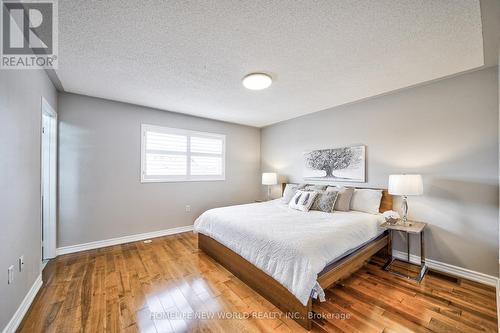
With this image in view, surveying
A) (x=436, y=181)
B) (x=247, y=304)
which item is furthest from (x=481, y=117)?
(x=247, y=304)

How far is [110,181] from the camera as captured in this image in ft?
11.0

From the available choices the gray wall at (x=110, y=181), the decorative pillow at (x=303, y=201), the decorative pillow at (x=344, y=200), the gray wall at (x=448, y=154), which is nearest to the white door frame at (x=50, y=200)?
the gray wall at (x=110, y=181)

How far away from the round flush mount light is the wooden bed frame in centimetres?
208

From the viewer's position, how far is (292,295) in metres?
1.70

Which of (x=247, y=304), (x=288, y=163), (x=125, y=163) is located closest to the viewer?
(x=247, y=304)

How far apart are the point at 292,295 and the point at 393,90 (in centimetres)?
300

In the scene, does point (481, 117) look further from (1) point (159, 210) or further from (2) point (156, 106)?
(1) point (159, 210)

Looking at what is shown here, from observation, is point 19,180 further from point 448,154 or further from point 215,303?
point 448,154

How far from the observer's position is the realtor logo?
1.43m

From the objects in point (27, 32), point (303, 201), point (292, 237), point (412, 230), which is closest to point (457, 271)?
point (412, 230)

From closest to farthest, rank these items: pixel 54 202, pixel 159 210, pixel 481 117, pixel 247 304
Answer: pixel 247 304
pixel 481 117
pixel 54 202
pixel 159 210

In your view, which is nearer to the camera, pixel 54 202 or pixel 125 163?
pixel 54 202

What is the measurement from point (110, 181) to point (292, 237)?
10.3ft

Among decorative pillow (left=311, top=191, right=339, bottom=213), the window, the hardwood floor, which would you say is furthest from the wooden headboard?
the window
